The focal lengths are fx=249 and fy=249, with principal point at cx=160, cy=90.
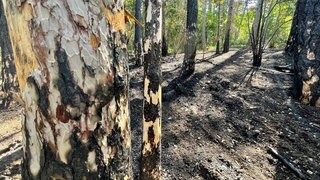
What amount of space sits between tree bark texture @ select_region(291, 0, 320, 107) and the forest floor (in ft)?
0.85

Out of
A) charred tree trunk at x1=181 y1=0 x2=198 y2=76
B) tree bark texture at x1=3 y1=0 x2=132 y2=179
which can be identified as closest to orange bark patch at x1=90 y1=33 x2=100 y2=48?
tree bark texture at x1=3 y1=0 x2=132 y2=179

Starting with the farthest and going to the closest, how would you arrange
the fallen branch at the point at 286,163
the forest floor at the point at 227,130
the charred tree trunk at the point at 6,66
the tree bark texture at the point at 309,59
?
1. the charred tree trunk at the point at 6,66
2. the tree bark texture at the point at 309,59
3. the forest floor at the point at 227,130
4. the fallen branch at the point at 286,163

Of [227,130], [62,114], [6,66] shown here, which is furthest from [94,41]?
[6,66]

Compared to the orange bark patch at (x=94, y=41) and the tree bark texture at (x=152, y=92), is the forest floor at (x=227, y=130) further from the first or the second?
the orange bark patch at (x=94, y=41)

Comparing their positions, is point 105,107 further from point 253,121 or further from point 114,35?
point 253,121

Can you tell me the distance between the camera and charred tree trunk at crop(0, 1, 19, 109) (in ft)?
19.0

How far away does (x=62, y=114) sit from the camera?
85 cm

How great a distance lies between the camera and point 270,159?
11.4 feet

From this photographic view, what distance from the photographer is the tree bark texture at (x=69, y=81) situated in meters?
0.82

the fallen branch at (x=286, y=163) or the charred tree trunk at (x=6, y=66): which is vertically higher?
the charred tree trunk at (x=6, y=66)

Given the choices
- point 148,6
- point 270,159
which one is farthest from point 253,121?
point 148,6

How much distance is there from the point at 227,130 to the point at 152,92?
6.98 ft

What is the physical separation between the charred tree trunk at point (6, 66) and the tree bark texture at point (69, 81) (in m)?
5.73

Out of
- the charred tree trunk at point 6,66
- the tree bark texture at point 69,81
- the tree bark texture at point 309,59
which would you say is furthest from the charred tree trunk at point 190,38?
the tree bark texture at point 69,81
